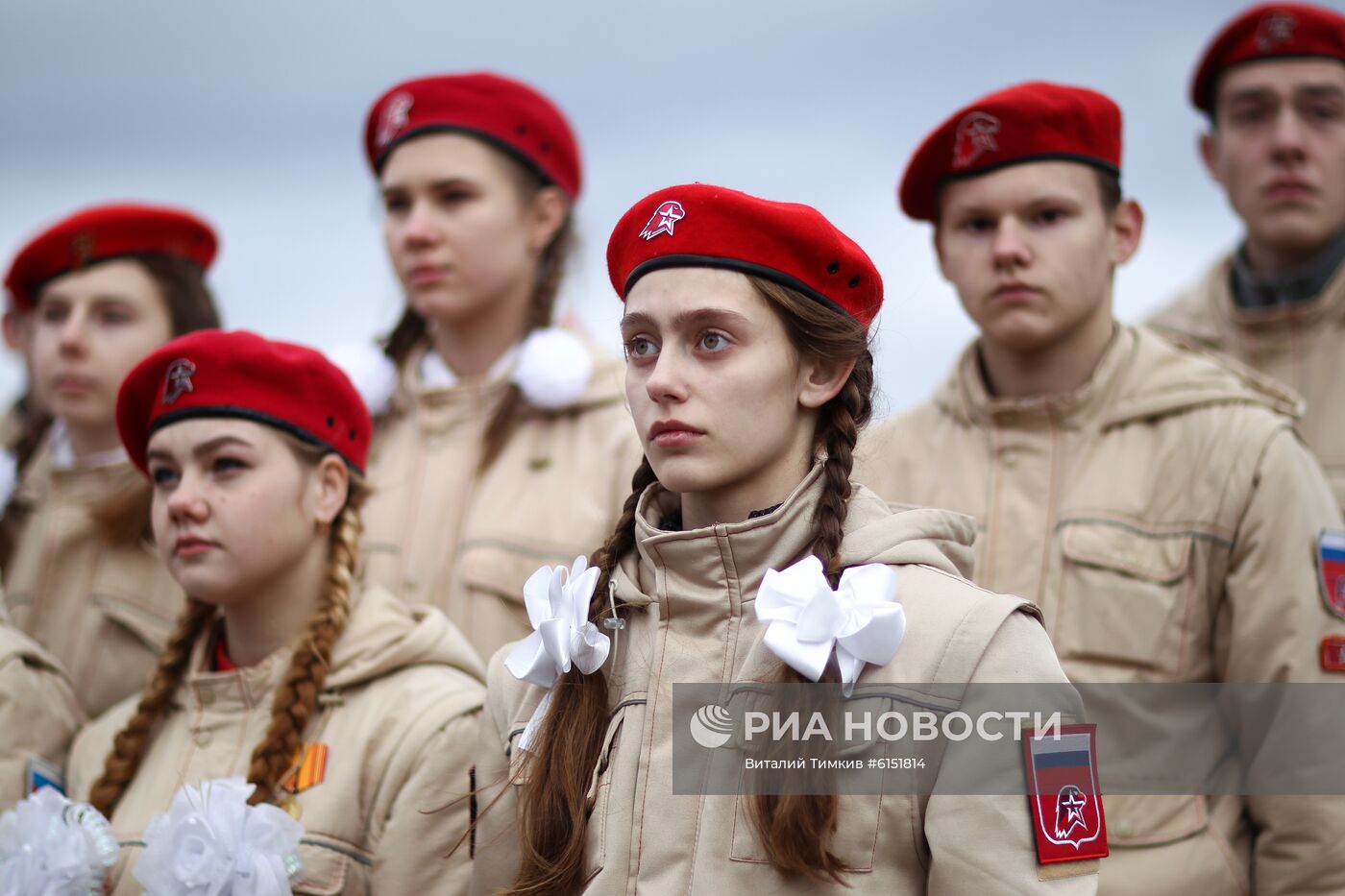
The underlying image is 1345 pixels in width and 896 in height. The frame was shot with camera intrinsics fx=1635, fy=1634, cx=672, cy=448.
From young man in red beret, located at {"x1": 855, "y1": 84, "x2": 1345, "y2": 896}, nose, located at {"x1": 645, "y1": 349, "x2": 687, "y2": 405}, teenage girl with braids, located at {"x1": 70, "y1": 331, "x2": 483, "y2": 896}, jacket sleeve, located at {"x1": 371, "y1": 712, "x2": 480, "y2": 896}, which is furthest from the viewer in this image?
young man in red beret, located at {"x1": 855, "y1": 84, "x2": 1345, "y2": 896}

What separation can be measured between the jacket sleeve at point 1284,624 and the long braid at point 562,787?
201cm

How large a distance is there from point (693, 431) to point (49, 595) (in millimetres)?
3429

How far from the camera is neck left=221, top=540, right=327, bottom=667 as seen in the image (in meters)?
4.61

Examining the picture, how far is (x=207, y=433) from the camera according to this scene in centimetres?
449

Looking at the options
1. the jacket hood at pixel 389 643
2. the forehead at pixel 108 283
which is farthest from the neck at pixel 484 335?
the jacket hood at pixel 389 643

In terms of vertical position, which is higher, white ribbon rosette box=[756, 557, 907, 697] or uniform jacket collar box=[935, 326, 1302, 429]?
uniform jacket collar box=[935, 326, 1302, 429]

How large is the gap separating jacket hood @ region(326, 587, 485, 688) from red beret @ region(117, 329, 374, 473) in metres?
0.45

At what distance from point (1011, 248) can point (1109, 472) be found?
725 mm

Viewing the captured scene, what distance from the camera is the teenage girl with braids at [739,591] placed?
311cm

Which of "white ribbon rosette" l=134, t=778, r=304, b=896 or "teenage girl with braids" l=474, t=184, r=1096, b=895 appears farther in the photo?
"white ribbon rosette" l=134, t=778, r=304, b=896

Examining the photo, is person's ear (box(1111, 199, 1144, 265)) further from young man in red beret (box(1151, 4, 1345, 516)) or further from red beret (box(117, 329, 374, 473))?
red beret (box(117, 329, 374, 473))

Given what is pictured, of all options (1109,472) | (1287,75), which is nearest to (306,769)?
(1109,472)

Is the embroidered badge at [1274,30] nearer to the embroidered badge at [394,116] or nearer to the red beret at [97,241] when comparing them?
the embroidered badge at [394,116]

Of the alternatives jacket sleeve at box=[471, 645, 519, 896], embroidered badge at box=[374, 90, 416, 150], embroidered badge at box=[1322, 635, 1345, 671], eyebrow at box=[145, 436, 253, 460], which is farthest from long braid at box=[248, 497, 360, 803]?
embroidered badge at box=[1322, 635, 1345, 671]
